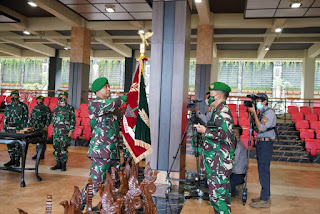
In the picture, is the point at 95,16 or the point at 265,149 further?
the point at 95,16

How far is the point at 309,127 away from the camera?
9.78m

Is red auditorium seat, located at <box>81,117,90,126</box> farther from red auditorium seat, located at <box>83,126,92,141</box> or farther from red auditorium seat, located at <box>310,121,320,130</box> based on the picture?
red auditorium seat, located at <box>310,121,320,130</box>

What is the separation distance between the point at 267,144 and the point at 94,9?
687 cm

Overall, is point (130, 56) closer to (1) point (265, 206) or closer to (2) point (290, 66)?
(2) point (290, 66)

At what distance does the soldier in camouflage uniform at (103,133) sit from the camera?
122 inches

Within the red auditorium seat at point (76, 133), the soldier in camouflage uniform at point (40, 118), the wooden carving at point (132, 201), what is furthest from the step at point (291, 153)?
the wooden carving at point (132, 201)

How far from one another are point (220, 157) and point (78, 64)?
9271 millimetres

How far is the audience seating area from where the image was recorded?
7.98 metres

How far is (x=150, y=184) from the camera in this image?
1.71 m

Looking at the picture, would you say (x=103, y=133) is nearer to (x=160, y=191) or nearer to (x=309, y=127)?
(x=160, y=191)

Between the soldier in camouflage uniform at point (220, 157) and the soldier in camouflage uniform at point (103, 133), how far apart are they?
37.9 inches

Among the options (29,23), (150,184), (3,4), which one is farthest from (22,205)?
(29,23)

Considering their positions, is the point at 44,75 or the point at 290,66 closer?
the point at 290,66

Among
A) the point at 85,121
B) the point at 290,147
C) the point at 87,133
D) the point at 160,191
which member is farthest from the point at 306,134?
the point at 85,121
